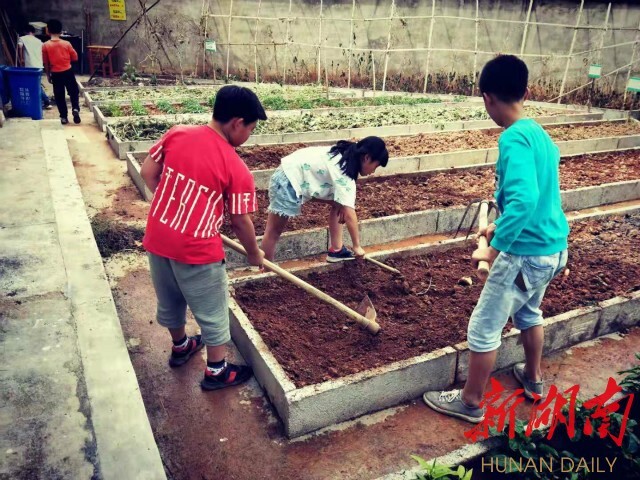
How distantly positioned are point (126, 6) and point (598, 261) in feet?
53.0

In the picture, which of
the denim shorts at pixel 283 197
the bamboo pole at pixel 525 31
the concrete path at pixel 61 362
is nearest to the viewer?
the concrete path at pixel 61 362

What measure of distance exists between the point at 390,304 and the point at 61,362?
2.40 m

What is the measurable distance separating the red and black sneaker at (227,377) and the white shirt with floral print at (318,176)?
61.2 inches

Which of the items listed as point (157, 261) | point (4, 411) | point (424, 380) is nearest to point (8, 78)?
point (157, 261)

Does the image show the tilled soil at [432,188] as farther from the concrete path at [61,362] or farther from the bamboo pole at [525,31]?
the bamboo pole at [525,31]

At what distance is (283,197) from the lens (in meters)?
4.32

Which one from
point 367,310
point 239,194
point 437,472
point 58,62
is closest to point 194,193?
point 239,194

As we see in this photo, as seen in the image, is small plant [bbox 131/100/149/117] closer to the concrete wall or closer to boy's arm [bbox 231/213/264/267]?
the concrete wall

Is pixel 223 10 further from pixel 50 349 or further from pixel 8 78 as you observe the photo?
pixel 50 349

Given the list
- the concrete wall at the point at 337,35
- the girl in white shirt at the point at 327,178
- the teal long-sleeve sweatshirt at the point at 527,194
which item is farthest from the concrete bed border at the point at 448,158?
the concrete wall at the point at 337,35

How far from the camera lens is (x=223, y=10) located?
54.4 feet

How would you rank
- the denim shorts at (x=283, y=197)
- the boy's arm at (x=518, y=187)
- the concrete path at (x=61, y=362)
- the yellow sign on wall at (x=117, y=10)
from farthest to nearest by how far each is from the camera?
the yellow sign on wall at (x=117, y=10)
the denim shorts at (x=283, y=197)
the boy's arm at (x=518, y=187)
the concrete path at (x=61, y=362)

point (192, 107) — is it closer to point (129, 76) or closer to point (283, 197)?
point (129, 76)

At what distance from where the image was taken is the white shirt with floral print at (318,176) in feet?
13.7
